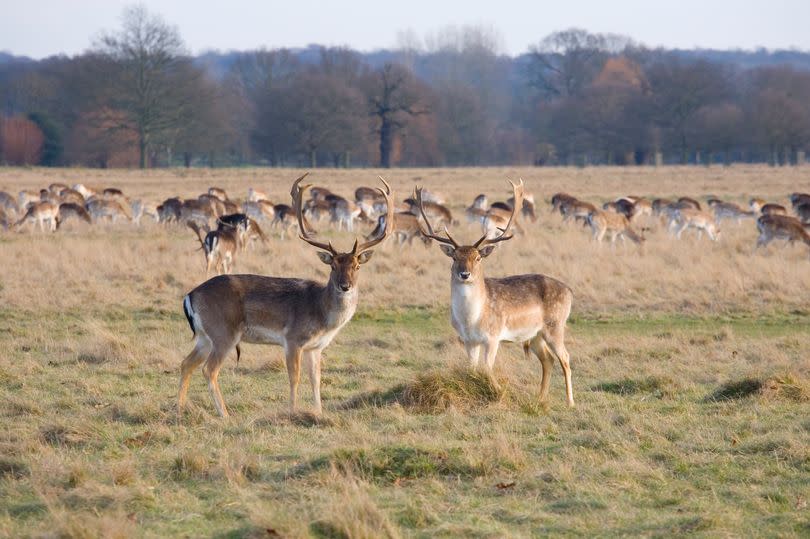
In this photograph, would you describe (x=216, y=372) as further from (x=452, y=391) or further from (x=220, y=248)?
(x=220, y=248)

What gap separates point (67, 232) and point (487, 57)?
→ 11759 cm

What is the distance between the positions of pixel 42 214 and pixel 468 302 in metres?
16.4

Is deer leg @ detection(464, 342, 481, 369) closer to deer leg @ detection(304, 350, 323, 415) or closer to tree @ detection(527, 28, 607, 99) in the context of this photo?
deer leg @ detection(304, 350, 323, 415)

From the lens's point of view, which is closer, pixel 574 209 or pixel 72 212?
pixel 72 212

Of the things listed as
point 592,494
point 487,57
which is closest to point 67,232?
point 592,494

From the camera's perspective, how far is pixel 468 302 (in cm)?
765

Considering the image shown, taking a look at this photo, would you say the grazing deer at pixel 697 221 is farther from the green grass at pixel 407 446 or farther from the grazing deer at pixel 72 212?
the grazing deer at pixel 72 212

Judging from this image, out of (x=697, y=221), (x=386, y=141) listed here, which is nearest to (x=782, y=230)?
(x=697, y=221)

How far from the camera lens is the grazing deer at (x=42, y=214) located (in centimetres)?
2158

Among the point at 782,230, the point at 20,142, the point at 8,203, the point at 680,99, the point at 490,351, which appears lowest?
the point at 490,351

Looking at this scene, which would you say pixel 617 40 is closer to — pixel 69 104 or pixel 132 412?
pixel 69 104

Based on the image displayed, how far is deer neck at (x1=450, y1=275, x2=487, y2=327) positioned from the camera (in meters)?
7.66

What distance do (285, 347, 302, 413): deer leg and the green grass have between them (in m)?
0.14

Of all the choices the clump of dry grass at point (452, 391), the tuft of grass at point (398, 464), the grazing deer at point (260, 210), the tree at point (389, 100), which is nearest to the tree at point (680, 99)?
the tree at point (389, 100)
